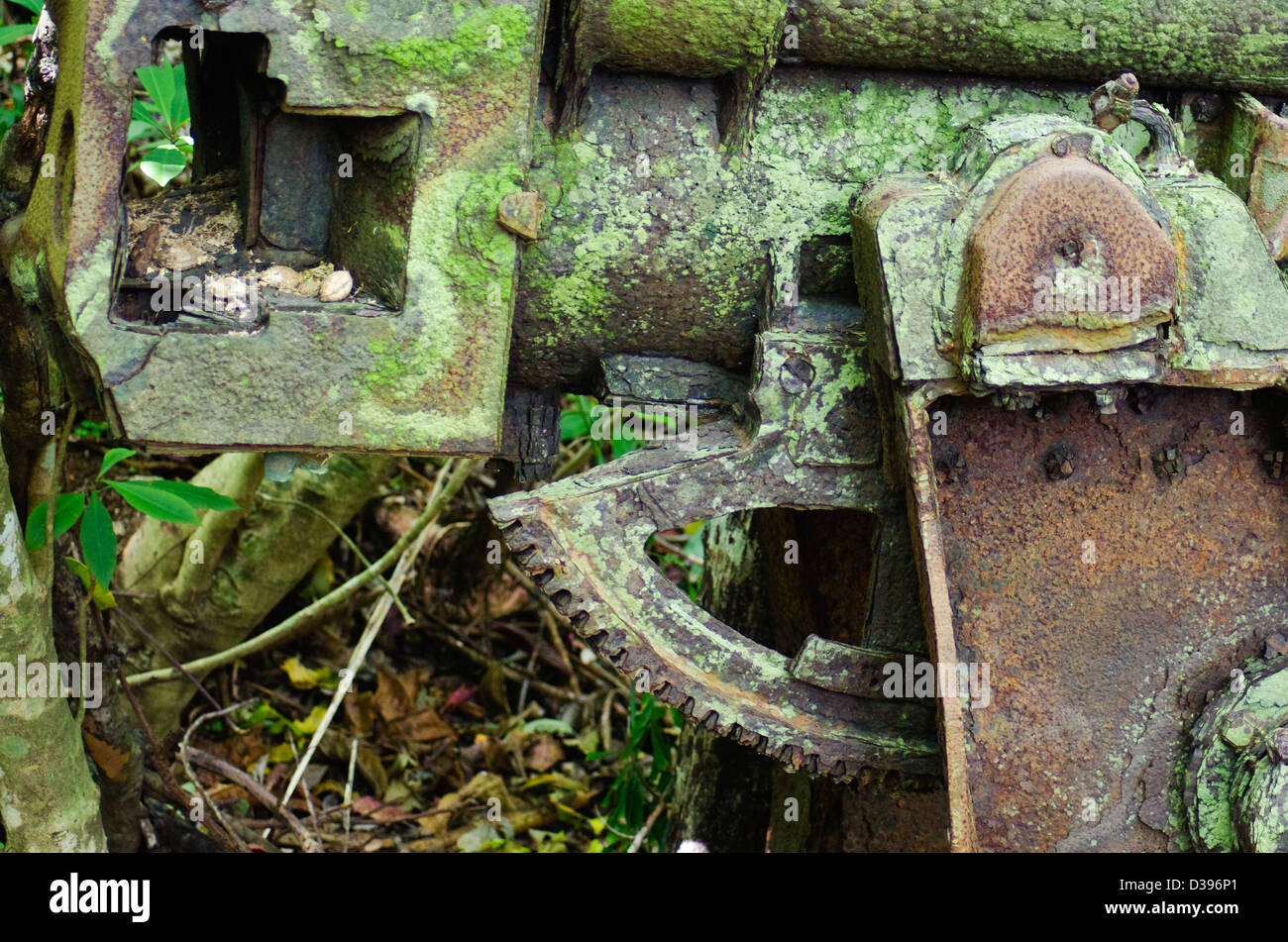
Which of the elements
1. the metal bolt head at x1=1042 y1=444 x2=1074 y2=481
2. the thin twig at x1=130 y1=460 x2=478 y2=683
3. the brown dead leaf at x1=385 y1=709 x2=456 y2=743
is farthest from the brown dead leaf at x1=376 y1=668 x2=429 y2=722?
the metal bolt head at x1=1042 y1=444 x2=1074 y2=481

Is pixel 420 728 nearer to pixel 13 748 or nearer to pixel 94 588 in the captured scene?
pixel 94 588

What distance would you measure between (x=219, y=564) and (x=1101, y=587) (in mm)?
1936

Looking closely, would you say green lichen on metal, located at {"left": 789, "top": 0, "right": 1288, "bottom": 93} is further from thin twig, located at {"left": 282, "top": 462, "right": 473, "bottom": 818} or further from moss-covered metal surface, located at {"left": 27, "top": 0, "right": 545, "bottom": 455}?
thin twig, located at {"left": 282, "top": 462, "right": 473, "bottom": 818}

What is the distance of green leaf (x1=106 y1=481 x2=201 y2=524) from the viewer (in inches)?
73.4

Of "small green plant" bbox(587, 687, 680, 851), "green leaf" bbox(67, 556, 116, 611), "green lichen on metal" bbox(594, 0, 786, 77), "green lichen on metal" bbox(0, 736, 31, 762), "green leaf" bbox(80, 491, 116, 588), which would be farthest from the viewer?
"small green plant" bbox(587, 687, 680, 851)

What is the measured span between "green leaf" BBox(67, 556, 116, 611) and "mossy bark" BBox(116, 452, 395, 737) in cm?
58

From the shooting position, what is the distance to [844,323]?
176 centimetres

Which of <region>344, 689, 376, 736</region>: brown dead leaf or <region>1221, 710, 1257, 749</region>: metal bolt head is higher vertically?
<region>1221, 710, 1257, 749</region>: metal bolt head

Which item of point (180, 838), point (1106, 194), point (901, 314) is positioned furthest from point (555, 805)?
point (1106, 194)

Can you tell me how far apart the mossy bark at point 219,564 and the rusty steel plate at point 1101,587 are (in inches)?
60.6

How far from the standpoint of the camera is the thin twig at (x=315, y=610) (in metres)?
2.77

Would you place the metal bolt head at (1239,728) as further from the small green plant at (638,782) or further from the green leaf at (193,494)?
the green leaf at (193,494)

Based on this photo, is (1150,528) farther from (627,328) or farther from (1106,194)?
(627,328)

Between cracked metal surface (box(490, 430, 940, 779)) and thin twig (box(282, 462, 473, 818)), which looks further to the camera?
thin twig (box(282, 462, 473, 818))
